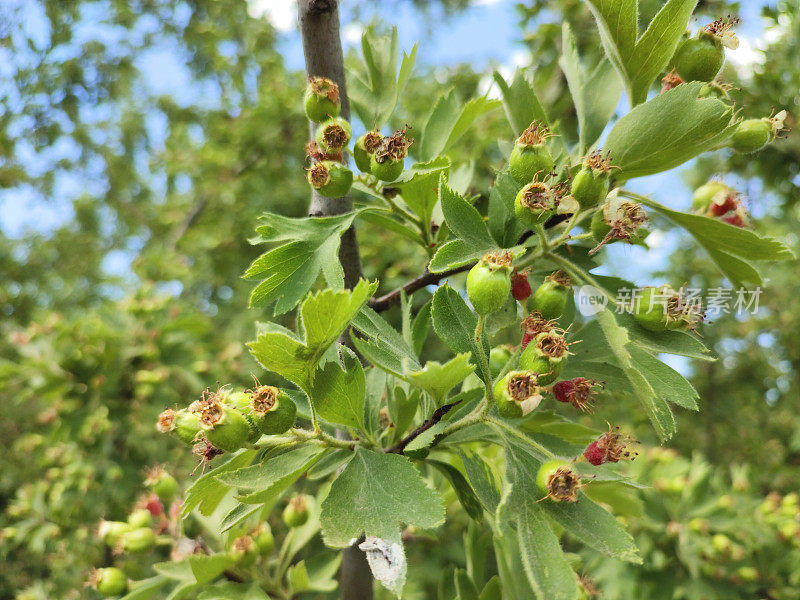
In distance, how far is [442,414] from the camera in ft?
3.00

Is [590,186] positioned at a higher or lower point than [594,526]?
higher

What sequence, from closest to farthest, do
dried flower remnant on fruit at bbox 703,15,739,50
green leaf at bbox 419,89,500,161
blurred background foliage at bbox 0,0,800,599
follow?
dried flower remnant on fruit at bbox 703,15,739,50 → green leaf at bbox 419,89,500,161 → blurred background foliage at bbox 0,0,800,599

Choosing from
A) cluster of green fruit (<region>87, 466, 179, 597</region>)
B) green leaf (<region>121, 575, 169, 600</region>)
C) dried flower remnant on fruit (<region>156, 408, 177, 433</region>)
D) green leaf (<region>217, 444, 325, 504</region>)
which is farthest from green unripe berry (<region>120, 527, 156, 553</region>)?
green leaf (<region>217, 444, 325, 504</region>)

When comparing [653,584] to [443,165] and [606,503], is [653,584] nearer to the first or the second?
[606,503]

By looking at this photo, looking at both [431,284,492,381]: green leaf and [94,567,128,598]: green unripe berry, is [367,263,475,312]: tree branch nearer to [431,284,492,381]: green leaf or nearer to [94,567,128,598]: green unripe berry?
[431,284,492,381]: green leaf

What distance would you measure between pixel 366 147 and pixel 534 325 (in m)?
0.41

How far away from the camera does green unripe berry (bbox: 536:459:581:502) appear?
0.75m

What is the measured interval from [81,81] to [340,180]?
424 centimetres

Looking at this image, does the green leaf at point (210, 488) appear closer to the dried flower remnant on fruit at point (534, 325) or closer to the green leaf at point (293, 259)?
the green leaf at point (293, 259)

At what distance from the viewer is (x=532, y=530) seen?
76 centimetres

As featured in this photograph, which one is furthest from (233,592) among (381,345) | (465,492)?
(381,345)

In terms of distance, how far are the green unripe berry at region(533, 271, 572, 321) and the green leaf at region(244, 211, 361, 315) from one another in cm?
31

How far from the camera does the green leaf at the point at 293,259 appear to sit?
3.12 feet

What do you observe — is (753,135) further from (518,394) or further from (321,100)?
(321,100)
